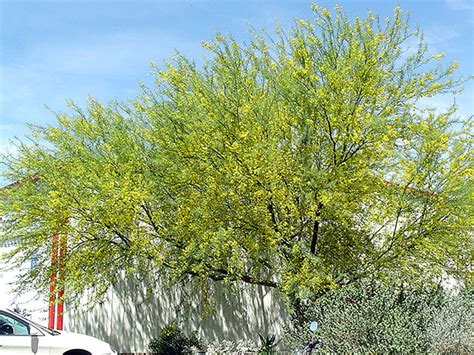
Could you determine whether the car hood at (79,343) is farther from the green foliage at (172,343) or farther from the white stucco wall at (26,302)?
the white stucco wall at (26,302)

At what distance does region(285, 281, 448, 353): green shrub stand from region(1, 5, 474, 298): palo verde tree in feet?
5.61

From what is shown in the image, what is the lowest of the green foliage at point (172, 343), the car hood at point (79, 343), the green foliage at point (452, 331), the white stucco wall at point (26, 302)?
the green foliage at point (452, 331)

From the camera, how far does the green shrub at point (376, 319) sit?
522 inches

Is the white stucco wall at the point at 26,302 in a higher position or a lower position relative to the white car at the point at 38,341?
higher

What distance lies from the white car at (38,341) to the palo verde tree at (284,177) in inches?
162

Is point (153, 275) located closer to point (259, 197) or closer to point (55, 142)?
point (55, 142)

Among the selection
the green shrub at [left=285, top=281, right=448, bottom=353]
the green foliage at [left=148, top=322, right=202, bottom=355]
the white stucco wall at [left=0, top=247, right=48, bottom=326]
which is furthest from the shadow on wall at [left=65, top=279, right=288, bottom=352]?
the green shrub at [left=285, top=281, right=448, bottom=353]

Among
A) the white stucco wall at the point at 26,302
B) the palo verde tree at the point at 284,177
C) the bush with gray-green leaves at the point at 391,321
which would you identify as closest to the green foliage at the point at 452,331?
the bush with gray-green leaves at the point at 391,321

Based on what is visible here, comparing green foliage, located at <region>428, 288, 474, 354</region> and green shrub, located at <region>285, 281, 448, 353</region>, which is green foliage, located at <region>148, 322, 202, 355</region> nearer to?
green shrub, located at <region>285, 281, 448, 353</region>

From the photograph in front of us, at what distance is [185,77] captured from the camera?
1988cm

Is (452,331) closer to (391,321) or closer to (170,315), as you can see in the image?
(391,321)

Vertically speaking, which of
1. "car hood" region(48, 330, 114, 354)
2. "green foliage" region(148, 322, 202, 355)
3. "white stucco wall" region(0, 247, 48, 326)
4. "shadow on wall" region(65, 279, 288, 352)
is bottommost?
"car hood" region(48, 330, 114, 354)

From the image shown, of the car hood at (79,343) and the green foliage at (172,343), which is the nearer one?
the car hood at (79,343)

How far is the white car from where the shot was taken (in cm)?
1423
